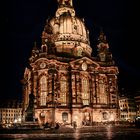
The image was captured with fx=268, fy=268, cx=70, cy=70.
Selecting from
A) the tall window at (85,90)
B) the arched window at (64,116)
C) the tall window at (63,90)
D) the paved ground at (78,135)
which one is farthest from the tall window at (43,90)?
the paved ground at (78,135)

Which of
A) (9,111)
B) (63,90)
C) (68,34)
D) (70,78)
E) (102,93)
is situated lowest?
(9,111)

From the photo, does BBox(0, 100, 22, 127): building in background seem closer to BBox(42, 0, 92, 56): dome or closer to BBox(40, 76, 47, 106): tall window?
BBox(42, 0, 92, 56): dome

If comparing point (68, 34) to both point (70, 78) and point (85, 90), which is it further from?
point (85, 90)

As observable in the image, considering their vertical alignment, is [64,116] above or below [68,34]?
below

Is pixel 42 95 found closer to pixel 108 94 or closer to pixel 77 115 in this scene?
pixel 77 115

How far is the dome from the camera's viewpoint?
77.3m

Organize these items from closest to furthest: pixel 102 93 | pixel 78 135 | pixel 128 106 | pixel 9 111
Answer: pixel 78 135
pixel 102 93
pixel 128 106
pixel 9 111

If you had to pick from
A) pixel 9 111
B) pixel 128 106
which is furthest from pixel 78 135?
pixel 9 111

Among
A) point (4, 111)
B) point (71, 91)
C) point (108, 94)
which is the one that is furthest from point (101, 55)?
point (4, 111)

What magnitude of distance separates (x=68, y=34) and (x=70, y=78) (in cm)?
1580

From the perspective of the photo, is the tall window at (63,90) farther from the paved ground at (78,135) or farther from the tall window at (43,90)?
the paved ground at (78,135)

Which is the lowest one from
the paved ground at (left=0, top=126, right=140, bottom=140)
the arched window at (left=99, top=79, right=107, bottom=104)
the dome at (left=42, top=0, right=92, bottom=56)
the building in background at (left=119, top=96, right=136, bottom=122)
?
the paved ground at (left=0, top=126, right=140, bottom=140)

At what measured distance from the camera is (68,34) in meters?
79.1

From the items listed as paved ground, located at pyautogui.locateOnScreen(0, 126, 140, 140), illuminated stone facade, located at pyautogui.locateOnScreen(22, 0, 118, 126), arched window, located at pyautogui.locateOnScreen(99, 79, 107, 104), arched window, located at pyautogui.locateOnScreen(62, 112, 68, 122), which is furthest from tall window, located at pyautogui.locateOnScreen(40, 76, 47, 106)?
paved ground, located at pyautogui.locateOnScreen(0, 126, 140, 140)
